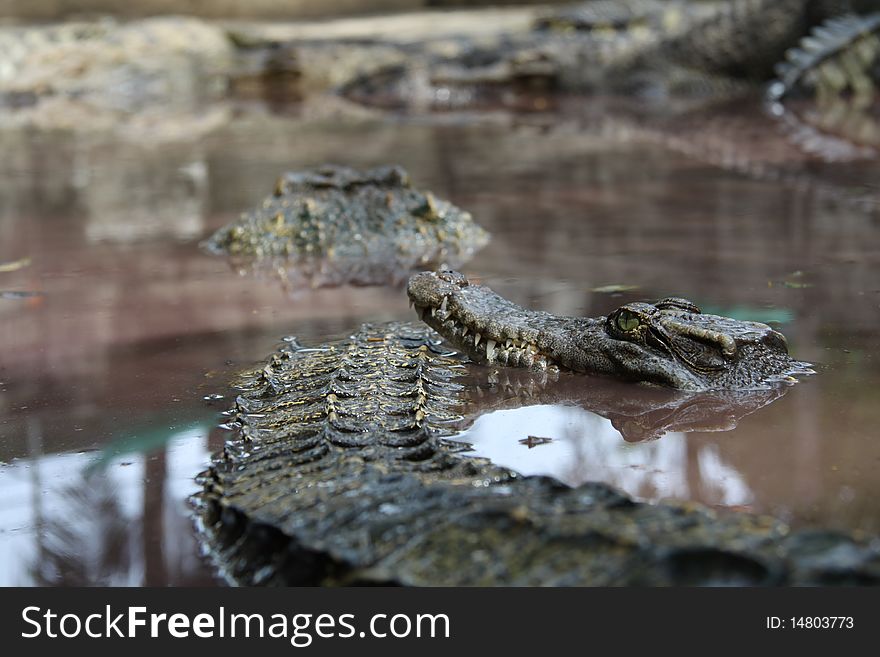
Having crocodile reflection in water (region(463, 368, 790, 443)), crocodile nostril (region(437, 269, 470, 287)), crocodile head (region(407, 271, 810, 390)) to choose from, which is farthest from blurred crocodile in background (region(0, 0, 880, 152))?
crocodile reflection in water (region(463, 368, 790, 443))

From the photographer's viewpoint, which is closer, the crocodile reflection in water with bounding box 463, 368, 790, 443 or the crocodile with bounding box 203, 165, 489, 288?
the crocodile reflection in water with bounding box 463, 368, 790, 443

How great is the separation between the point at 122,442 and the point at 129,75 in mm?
12255

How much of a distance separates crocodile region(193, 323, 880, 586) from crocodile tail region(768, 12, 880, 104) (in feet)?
32.1

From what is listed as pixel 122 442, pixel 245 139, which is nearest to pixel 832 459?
pixel 122 442

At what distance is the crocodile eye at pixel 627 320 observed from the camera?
3.10 meters

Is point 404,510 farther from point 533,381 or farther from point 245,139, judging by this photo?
point 245,139

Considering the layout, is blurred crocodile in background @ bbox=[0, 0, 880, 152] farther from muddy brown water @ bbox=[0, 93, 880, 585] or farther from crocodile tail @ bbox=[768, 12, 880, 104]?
muddy brown water @ bbox=[0, 93, 880, 585]

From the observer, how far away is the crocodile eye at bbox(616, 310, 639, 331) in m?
3.10

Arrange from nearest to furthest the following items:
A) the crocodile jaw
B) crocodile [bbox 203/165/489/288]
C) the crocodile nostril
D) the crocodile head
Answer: the crocodile head → the crocodile jaw → the crocodile nostril → crocodile [bbox 203/165/489/288]

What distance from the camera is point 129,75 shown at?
14.1m

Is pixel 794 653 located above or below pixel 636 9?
below

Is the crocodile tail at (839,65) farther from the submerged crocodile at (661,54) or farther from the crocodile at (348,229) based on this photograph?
the crocodile at (348,229)

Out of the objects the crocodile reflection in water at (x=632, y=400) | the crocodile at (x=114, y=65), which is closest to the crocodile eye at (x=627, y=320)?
the crocodile reflection in water at (x=632, y=400)

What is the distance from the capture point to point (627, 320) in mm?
3115
